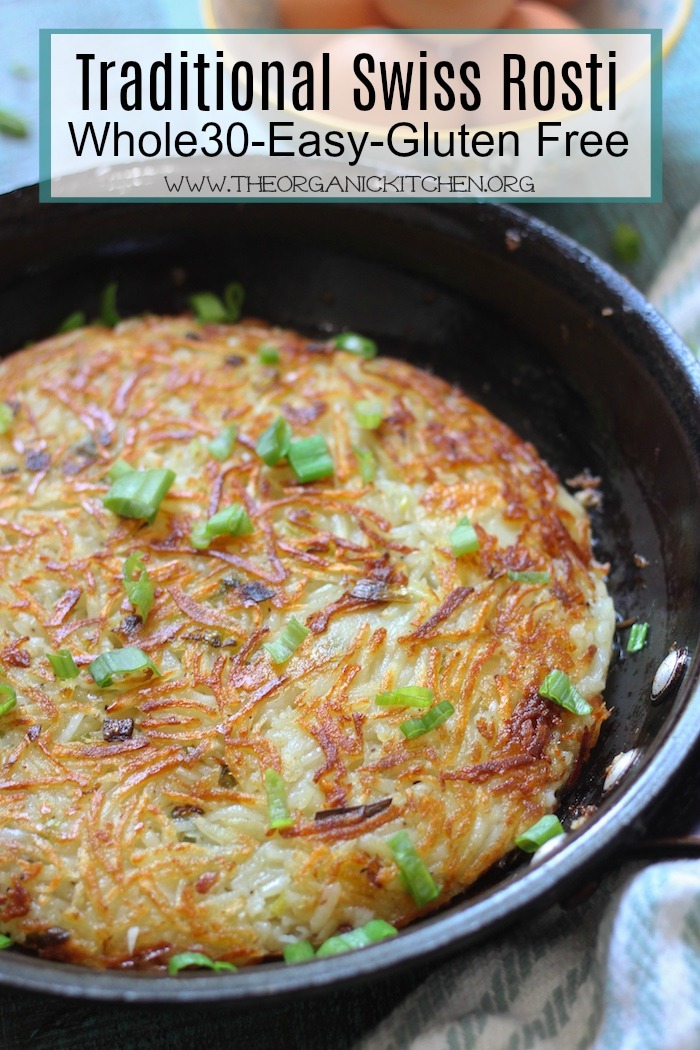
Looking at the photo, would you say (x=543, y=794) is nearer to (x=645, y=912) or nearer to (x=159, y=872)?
(x=645, y=912)

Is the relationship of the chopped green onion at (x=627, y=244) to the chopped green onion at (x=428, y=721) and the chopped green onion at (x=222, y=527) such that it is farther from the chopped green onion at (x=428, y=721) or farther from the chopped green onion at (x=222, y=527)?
the chopped green onion at (x=428, y=721)

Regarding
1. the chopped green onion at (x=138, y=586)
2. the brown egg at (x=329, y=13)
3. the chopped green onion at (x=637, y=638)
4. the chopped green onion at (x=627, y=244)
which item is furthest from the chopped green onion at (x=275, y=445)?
the brown egg at (x=329, y=13)

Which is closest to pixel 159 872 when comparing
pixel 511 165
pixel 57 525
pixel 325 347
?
pixel 57 525

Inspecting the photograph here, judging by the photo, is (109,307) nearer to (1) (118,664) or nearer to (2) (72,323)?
(2) (72,323)

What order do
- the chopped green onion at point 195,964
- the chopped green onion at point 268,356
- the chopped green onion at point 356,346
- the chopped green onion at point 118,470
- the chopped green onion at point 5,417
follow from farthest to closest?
the chopped green onion at point 356,346, the chopped green onion at point 268,356, the chopped green onion at point 5,417, the chopped green onion at point 118,470, the chopped green onion at point 195,964

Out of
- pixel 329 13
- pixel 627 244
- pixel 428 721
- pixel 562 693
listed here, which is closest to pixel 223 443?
pixel 428 721

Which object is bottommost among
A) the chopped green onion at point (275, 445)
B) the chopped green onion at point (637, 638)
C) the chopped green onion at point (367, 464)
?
the chopped green onion at point (637, 638)

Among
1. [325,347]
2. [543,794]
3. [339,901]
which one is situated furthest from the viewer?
[325,347]

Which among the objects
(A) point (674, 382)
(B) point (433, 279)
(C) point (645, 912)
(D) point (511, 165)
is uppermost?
(D) point (511, 165)
